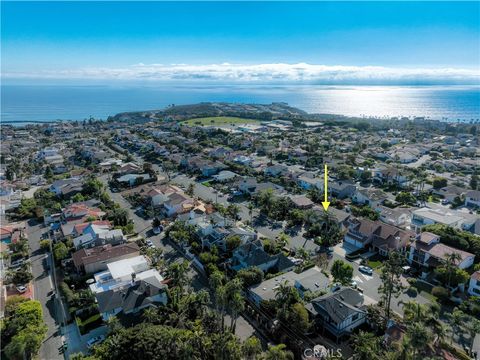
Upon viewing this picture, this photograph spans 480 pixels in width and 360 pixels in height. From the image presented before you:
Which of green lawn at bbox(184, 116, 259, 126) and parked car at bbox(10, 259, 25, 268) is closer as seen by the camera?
parked car at bbox(10, 259, 25, 268)

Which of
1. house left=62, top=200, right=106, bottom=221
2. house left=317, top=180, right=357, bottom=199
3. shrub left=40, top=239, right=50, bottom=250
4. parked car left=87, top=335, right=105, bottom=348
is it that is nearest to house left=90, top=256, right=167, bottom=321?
parked car left=87, top=335, right=105, bottom=348

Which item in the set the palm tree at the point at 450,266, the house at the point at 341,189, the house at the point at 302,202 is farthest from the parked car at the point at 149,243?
the house at the point at 341,189

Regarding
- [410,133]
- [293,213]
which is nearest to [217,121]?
[410,133]

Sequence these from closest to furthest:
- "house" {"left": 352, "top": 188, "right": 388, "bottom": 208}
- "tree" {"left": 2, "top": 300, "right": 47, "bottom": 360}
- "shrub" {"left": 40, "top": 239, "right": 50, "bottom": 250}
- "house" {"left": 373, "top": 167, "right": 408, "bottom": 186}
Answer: "tree" {"left": 2, "top": 300, "right": 47, "bottom": 360}
"shrub" {"left": 40, "top": 239, "right": 50, "bottom": 250}
"house" {"left": 352, "top": 188, "right": 388, "bottom": 208}
"house" {"left": 373, "top": 167, "right": 408, "bottom": 186}

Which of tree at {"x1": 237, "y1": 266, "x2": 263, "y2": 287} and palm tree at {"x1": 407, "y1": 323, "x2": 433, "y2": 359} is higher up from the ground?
palm tree at {"x1": 407, "y1": 323, "x2": 433, "y2": 359}

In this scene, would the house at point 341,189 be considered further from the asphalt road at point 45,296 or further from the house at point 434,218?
the asphalt road at point 45,296

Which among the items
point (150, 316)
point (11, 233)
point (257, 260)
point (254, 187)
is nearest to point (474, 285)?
point (257, 260)

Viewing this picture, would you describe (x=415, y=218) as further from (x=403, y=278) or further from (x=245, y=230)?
(x=245, y=230)

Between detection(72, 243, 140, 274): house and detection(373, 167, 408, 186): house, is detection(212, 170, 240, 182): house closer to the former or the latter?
detection(373, 167, 408, 186): house
